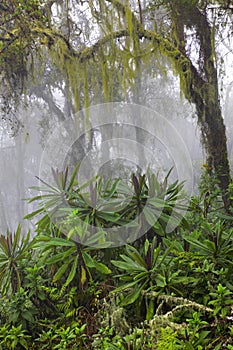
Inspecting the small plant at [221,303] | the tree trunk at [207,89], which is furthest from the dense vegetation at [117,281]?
the tree trunk at [207,89]

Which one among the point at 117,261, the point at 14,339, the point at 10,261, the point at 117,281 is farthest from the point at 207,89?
the point at 14,339

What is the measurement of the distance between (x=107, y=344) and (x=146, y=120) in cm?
1136

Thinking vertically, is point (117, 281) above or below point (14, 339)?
above

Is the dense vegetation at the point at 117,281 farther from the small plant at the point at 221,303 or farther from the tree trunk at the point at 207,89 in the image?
the tree trunk at the point at 207,89

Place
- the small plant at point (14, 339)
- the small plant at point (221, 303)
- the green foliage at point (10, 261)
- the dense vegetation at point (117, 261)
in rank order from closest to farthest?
the small plant at point (221, 303) < the dense vegetation at point (117, 261) < the small plant at point (14, 339) < the green foliage at point (10, 261)

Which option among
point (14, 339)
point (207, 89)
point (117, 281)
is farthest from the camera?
point (207, 89)

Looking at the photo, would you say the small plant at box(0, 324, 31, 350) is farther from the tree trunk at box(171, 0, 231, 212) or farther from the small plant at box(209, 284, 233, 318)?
the tree trunk at box(171, 0, 231, 212)

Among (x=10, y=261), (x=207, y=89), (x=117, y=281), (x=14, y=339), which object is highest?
(x=207, y=89)

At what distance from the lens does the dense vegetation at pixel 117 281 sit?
1.76 m

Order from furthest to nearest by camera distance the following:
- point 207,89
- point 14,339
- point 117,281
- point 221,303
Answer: point 207,89 → point 117,281 → point 14,339 → point 221,303

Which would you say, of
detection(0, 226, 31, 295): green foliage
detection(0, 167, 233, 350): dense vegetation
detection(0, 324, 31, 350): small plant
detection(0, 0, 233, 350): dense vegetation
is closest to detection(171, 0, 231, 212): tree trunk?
detection(0, 0, 233, 350): dense vegetation

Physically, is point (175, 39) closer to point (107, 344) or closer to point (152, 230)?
point (152, 230)

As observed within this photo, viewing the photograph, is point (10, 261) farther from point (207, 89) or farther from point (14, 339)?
point (207, 89)

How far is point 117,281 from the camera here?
2.48 metres
